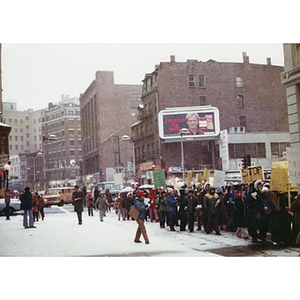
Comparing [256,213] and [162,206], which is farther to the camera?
[162,206]

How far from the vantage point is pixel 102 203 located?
1388 cm

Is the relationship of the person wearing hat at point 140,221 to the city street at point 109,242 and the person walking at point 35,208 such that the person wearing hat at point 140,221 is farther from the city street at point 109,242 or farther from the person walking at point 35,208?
the person walking at point 35,208

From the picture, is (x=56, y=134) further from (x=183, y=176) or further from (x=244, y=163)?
(x=244, y=163)

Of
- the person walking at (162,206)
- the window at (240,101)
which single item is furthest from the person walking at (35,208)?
the window at (240,101)

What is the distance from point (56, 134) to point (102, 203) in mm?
2797

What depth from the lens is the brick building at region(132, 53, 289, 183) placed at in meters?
12.6

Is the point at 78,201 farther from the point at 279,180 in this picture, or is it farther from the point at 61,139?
the point at 279,180

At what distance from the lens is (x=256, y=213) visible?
1062cm

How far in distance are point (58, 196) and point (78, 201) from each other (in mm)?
717

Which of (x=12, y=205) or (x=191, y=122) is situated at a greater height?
(x=191, y=122)

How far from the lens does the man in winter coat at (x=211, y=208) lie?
1214 cm

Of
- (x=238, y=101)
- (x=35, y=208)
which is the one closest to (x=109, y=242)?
(x=35, y=208)

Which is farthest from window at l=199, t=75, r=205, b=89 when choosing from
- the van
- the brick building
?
the van
